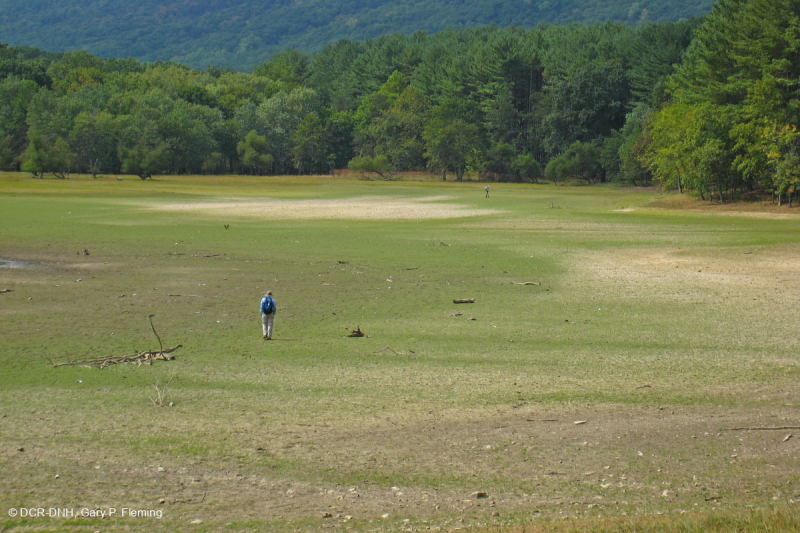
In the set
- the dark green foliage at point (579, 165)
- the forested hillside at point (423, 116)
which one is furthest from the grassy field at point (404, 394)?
the dark green foliage at point (579, 165)

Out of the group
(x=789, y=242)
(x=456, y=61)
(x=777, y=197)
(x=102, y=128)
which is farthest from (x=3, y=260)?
(x=456, y=61)

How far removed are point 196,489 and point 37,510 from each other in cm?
160

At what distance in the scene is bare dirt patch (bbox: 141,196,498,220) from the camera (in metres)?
53.9

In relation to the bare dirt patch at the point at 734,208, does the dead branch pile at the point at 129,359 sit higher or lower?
lower

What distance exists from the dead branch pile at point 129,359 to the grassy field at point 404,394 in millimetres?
282

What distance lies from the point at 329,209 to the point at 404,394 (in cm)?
4894

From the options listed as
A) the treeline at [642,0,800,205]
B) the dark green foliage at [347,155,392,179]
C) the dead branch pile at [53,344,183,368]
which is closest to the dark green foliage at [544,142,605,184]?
the dark green foliage at [347,155,392,179]

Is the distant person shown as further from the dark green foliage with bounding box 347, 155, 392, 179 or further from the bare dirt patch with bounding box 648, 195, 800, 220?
the dark green foliage with bounding box 347, 155, 392, 179

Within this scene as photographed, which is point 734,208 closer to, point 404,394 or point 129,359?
point 404,394

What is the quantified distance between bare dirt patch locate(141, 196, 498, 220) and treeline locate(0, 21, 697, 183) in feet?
123

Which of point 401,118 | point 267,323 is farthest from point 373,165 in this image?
point 267,323

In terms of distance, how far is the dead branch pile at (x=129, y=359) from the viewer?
14.5 metres

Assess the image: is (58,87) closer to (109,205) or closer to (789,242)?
(109,205)

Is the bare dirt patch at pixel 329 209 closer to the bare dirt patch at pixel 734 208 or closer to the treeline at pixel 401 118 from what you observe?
the bare dirt patch at pixel 734 208
